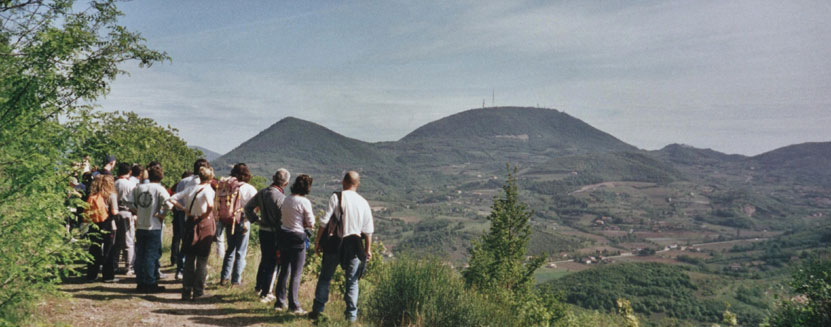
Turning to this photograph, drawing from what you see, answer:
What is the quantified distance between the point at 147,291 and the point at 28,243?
349cm

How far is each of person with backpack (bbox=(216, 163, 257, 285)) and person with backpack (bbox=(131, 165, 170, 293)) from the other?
0.88m

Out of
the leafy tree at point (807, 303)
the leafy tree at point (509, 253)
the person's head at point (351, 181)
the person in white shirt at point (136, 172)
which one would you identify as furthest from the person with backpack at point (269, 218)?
the leafy tree at point (807, 303)

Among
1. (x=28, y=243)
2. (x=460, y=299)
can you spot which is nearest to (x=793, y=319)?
(x=460, y=299)

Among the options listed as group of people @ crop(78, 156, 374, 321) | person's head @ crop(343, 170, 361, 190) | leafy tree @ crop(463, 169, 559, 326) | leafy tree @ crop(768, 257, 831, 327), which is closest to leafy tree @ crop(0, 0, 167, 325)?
group of people @ crop(78, 156, 374, 321)

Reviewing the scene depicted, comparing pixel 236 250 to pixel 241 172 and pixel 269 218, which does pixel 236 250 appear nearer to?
pixel 241 172

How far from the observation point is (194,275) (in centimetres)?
691

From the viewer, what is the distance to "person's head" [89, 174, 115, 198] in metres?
7.23

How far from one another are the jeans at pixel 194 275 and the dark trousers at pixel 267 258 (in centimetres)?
84

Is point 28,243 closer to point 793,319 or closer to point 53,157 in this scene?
point 53,157

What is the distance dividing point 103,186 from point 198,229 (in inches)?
79.6

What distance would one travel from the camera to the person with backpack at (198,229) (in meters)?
6.64

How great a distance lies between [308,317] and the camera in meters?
6.28

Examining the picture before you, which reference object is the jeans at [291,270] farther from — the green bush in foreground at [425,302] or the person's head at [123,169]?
the person's head at [123,169]

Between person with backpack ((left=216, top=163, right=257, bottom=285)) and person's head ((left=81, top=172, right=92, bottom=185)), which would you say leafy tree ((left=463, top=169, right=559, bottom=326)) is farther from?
person's head ((left=81, top=172, right=92, bottom=185))
